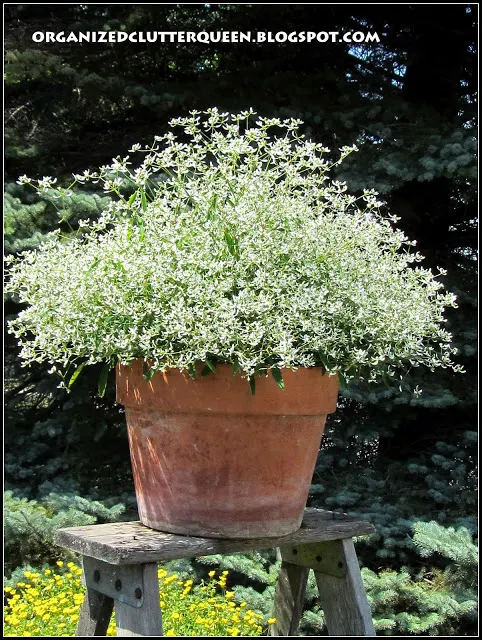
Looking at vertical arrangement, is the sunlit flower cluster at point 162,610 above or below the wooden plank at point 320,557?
below

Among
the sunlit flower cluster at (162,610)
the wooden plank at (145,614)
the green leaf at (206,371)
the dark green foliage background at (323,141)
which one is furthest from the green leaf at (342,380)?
the dark green foliage background at (323,141)

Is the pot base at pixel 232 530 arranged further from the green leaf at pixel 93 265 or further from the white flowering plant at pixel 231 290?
the green leaf at pixel 93 265

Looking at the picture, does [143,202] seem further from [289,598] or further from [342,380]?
[289,598]

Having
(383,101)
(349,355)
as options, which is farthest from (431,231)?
(349,355)

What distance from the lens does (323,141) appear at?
4.12m

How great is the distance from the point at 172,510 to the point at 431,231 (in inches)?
139

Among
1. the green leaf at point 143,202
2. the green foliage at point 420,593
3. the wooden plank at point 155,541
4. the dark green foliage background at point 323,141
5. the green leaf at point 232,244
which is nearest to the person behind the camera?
the wooden plank at point 155,541

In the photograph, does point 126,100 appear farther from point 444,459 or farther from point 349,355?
point 349,355

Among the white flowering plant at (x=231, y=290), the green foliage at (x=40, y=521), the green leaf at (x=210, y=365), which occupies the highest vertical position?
the white flowering plant at (x=231, y=290)

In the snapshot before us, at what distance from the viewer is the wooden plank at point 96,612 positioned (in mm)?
1577

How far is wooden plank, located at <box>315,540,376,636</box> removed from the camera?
64.2 inches

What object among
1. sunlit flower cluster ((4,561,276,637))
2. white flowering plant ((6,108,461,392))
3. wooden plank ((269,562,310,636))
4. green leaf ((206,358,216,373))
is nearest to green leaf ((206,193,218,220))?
white flowering plant ((6,108,461,392))

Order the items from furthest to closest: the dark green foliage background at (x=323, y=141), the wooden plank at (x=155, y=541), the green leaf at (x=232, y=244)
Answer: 1. the dark green foliage background at (x=323, y=141)
2. the green leaf at (x=232, y=244)
3. the wooden plank at (x=155, y=541)

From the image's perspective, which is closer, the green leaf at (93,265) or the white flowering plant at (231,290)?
the white flowering plant at (231,290)
